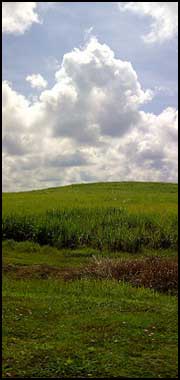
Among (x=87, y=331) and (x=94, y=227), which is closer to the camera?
(x=87, y=331)

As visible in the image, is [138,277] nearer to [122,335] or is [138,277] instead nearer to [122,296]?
[122,296]

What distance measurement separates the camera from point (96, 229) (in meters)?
25.8

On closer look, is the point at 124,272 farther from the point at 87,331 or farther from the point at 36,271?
the point at 87,331

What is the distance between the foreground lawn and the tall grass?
824 cm

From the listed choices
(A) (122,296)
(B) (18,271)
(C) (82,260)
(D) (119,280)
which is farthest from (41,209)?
(A) (122,296)

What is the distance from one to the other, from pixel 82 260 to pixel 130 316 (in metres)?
10.0

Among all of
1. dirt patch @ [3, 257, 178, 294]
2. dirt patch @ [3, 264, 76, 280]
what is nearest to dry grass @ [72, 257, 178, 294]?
dirt patch @ [3, 257, 178, 294]

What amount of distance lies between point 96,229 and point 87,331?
14935 mm

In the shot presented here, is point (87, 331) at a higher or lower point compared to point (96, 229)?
lower

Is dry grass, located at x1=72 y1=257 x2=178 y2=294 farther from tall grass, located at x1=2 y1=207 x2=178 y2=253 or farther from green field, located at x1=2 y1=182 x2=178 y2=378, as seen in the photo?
tall grass, located at x1=2 y1=207 x2=178 y2=253

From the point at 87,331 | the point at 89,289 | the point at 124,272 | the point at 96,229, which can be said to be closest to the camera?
the point at 87,331

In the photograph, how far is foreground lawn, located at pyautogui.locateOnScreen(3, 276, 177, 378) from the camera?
8.63 m

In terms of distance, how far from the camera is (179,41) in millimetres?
9914

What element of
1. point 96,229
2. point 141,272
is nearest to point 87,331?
point 141,272
